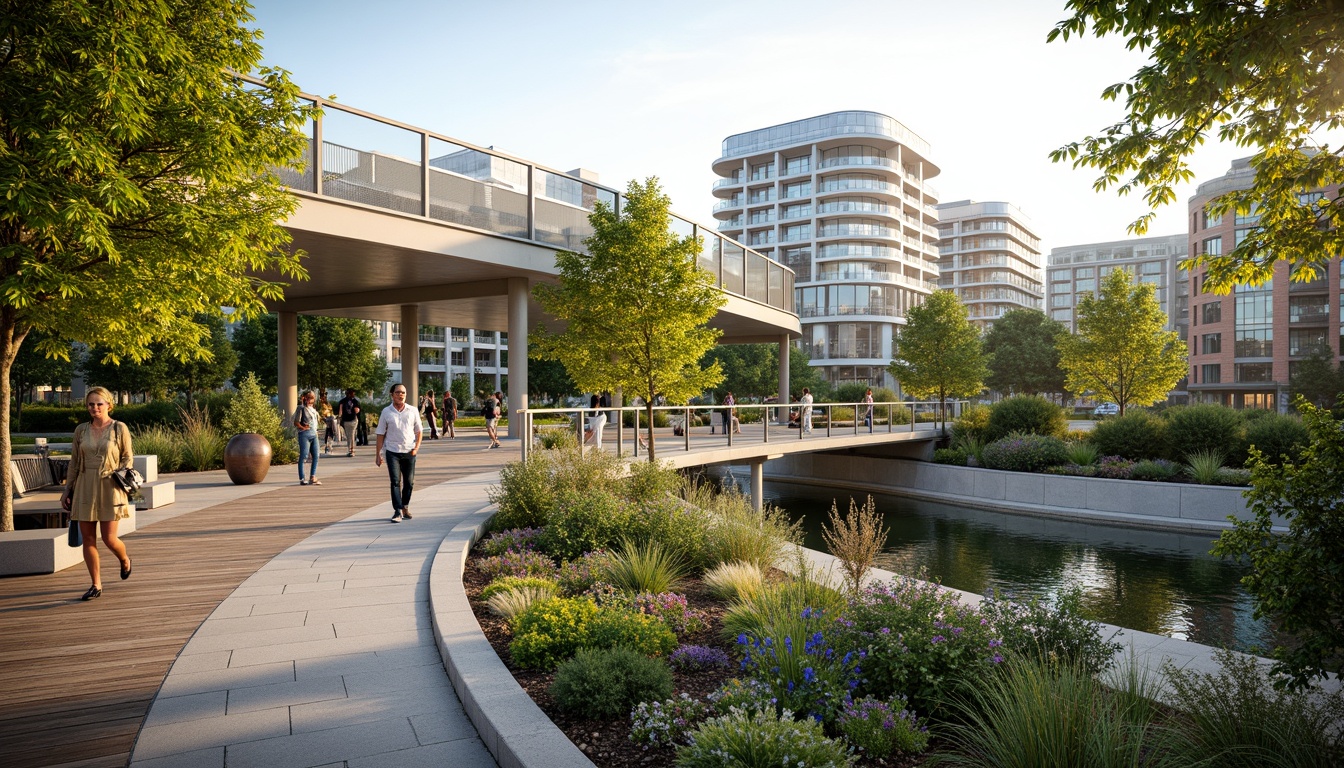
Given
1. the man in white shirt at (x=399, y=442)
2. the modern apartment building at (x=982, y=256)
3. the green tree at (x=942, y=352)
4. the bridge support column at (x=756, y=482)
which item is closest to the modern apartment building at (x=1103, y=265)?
the modern apartment building at (x=982, y=256)

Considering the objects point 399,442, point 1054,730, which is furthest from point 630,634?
point 399,442

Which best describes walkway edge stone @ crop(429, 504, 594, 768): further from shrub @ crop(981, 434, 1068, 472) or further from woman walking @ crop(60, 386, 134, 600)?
shrub @ crop(981, 434, 1068, 472)

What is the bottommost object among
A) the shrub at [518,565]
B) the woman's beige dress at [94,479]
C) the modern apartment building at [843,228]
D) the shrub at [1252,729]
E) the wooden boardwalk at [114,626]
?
the wooden boardwalk at [114,626]

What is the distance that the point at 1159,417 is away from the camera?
910 inches

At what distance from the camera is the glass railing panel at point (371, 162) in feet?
48.6

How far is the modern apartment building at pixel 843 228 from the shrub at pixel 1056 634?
70.4m

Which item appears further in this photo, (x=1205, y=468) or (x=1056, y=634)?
(x=1205, y=468)

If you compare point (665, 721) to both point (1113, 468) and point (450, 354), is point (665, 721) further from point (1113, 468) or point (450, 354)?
point (450, 354)

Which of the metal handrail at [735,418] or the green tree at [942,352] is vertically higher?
the green tree at [942,352]

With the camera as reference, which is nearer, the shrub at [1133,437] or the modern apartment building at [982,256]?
the shrub at [1133,437]

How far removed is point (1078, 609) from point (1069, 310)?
143m

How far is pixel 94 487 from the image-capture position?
6.34 m

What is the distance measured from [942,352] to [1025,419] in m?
8.57

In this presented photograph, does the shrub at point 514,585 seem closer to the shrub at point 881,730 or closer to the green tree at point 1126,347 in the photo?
the shrub at point 881,730
